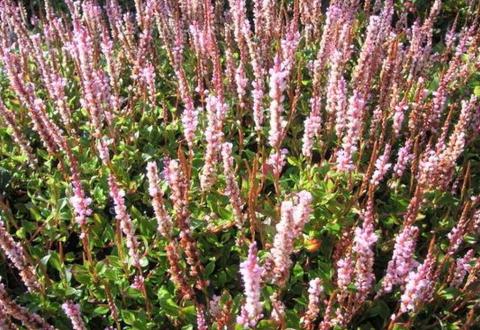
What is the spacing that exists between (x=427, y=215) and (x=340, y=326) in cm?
101

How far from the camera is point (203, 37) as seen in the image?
3273 mm

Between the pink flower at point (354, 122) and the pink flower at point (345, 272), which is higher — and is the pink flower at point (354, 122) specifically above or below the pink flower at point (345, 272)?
above

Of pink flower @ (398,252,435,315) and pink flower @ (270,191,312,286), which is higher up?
pink flower @ (270,191,312,286)

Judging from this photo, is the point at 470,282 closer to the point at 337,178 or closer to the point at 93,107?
the point at 337,178

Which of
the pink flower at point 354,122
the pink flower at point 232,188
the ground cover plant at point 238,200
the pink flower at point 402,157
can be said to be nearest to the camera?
the ground cover plant at point 238,200

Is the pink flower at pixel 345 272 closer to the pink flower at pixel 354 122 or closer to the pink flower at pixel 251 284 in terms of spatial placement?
the pink flower at pixel 251 284

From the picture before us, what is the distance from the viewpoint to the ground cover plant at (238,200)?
2090 mm

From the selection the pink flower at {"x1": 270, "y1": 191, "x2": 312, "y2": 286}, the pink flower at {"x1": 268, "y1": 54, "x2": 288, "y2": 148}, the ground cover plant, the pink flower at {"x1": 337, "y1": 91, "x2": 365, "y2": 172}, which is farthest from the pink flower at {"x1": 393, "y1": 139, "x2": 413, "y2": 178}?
the pink flower at {"x1": 270, "y1": 191, "x2": 312, "y2": 286}

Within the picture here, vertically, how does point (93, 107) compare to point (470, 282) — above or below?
above

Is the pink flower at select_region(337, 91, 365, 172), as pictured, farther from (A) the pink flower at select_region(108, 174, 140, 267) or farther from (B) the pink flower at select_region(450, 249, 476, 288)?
(A) the pink flower at select_region(108, 174, 140, 267)

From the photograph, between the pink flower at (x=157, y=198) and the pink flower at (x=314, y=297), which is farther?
the pink flower at (x=157, y=198)

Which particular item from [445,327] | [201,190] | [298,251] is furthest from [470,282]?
[201,190]

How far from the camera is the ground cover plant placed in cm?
209

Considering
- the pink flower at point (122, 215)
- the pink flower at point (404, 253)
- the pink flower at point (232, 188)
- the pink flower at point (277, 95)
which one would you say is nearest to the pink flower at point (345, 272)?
the pink flower at point (404, 253)
